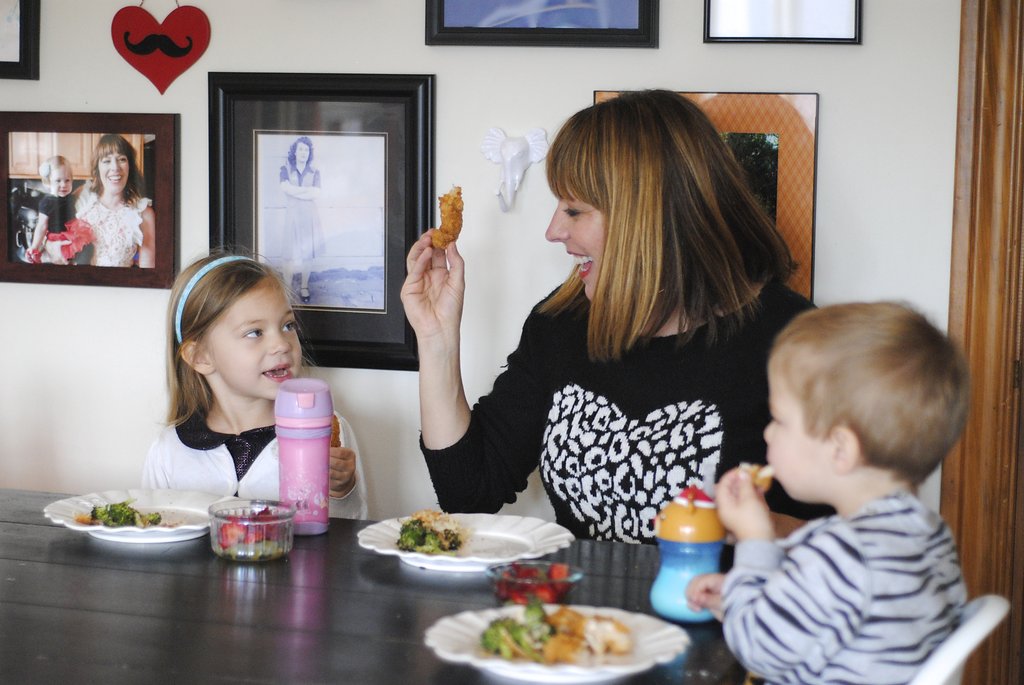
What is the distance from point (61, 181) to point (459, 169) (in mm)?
983

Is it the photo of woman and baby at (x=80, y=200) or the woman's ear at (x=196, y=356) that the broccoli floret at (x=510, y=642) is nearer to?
the woman's ear at (x=196, y=356)

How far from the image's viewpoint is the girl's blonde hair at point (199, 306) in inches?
92.3

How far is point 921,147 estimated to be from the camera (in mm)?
2328

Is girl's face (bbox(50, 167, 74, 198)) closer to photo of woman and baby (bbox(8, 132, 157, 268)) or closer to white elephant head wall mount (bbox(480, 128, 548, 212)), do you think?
photo of woman and baby (bbox(8, 132, 157, 268))

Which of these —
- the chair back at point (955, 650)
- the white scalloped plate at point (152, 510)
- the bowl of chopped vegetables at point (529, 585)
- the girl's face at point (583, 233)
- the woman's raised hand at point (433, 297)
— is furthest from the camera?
the woman's raised hand at point (433, 297)

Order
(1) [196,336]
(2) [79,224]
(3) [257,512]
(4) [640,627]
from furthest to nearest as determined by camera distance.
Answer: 1. (2) [79,224]
2. (1) [196,336]
3. (3) [257,512]
4. (4) [640,627]

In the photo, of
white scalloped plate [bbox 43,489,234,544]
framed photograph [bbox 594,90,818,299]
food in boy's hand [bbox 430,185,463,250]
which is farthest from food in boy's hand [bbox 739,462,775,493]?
framed photograph [bbox 594,90,818,299]

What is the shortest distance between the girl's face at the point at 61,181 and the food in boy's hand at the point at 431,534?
1.49 metres

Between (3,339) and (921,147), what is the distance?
2185 millimetres

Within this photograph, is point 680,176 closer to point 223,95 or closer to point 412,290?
point 412,290

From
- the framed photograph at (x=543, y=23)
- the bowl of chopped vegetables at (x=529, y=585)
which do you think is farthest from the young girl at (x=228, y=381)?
the bowl of chopped vegetables at (x=529, y=585)

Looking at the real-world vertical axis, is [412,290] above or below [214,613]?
above

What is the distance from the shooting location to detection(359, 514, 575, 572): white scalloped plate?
1.59 m

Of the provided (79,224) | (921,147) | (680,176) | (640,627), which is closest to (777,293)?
(680,176)
